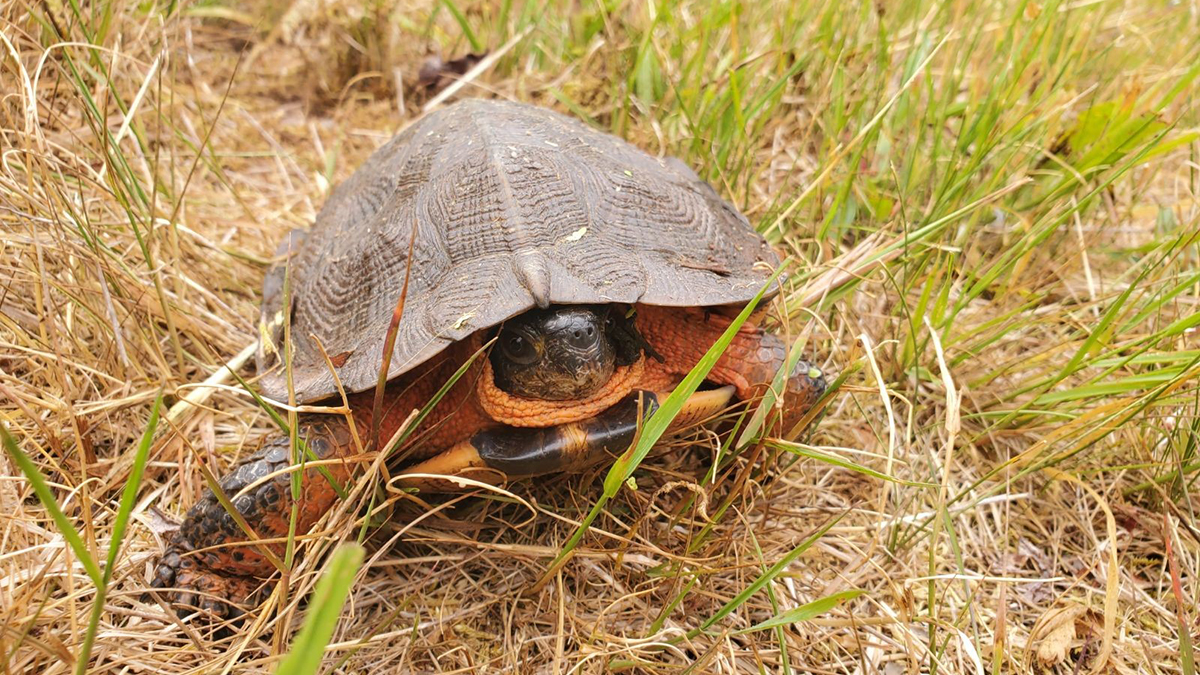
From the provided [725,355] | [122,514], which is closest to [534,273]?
[725,355]

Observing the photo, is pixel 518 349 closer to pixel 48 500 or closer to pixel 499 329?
pixel 499 329

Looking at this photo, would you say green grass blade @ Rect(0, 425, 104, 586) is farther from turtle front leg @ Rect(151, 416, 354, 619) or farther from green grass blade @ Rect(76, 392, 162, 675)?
turtle front leg @ Rect(151, 416, 354, 619)

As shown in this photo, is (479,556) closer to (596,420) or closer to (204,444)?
(596,420)

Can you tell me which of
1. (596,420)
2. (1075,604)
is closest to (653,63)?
(596,420)

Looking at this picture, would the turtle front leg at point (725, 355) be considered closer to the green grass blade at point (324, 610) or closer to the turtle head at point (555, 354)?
the turtle head at point (555, 354)

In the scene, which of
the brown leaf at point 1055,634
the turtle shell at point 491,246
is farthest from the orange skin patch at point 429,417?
the brown leaf at point 1055,634

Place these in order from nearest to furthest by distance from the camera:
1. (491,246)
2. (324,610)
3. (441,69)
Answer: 1. (324,610)
2. (491,246)
3. (441,69)

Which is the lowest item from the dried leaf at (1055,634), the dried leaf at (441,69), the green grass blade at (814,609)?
the dried leaf at (1055,634)
